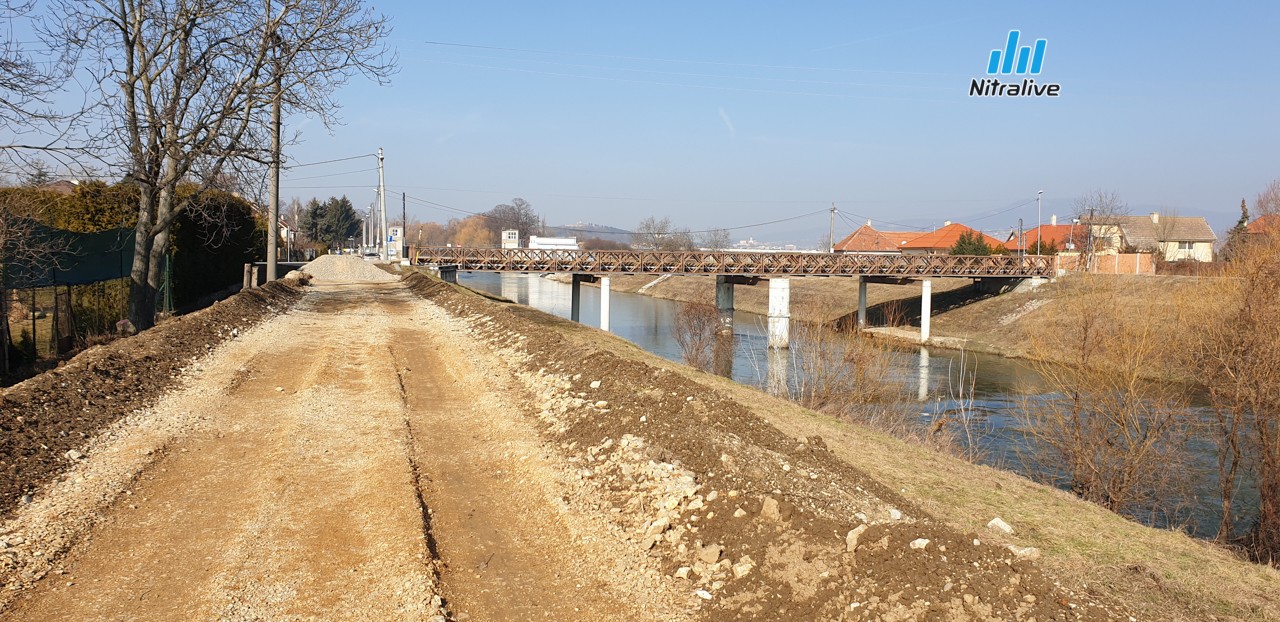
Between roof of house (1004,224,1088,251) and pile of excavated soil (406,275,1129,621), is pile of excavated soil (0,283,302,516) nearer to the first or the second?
pile of excavated soil (406,275,1129,621)

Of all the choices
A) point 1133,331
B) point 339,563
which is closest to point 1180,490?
point 1133,331

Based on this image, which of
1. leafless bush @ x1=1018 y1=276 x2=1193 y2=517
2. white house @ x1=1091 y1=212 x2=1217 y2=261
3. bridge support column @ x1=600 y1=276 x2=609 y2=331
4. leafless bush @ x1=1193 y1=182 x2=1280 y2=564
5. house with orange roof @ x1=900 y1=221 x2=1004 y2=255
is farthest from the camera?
house with orange roof @ x1=900 y1=221 x2=1004 y2=255

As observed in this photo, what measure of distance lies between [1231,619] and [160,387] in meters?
11.2

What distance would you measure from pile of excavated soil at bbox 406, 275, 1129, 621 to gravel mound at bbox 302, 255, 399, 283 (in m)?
33.3

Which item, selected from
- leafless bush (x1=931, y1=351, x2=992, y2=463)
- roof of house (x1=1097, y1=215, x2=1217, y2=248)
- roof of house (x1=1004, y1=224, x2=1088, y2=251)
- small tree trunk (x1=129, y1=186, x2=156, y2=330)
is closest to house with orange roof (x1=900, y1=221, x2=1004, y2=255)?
roof of house (x1=1004, y1=224, x2=1088, y2=251)

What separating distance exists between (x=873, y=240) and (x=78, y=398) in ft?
404

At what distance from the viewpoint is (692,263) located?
54062 mm

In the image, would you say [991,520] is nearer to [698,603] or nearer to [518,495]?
[698,603]

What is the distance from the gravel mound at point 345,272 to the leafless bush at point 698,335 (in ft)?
46.4

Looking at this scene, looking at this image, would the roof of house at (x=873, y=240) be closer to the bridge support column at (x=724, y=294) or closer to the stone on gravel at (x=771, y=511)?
the bridge support column at (x=724, y=294)

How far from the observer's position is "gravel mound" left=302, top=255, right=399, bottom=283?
41.6 m

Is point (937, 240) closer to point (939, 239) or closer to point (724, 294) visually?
point (939, 239)

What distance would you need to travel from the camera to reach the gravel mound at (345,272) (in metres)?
41.6

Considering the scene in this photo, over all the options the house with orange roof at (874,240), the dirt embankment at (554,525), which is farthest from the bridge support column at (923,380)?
the house with orange roof at (874,240)
